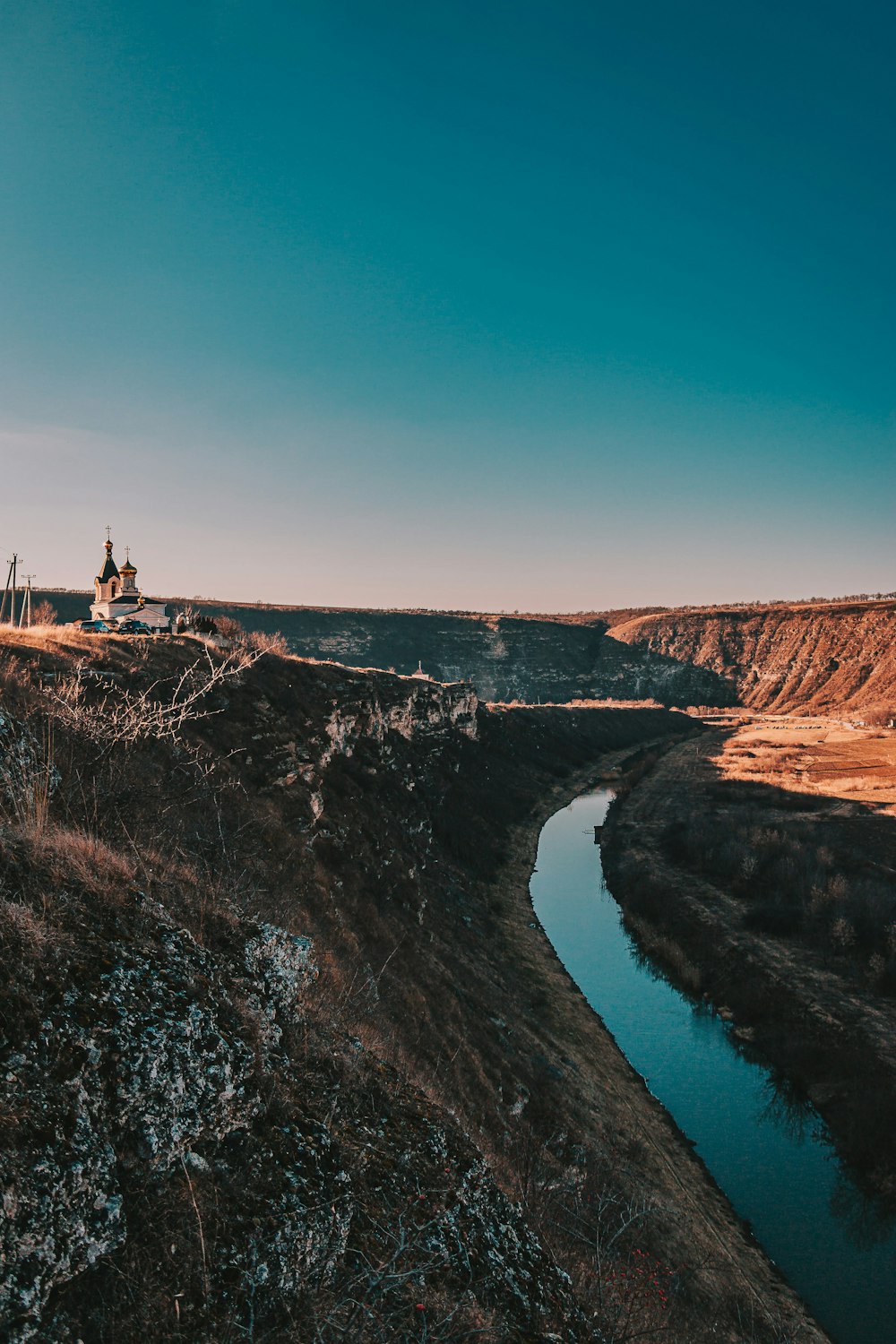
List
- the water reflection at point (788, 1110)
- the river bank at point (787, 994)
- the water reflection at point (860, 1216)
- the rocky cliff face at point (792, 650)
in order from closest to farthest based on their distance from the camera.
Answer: the water reflection at point (860, 1216), the river bank at point (787, 994), the water reflection at point (788, 1110), the rocky cliff face at point (792, 650)

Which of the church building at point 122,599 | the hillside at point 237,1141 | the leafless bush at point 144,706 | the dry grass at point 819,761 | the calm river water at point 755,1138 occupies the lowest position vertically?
the calm river water at point 755,1138

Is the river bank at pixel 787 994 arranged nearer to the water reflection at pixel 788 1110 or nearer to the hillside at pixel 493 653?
the water reflection at pixel 788 1110

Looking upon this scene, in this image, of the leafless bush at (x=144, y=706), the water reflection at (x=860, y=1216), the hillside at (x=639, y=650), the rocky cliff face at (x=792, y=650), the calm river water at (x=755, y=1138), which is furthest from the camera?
the hillside at (x=639, y=650)

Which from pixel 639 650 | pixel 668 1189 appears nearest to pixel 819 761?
pixel 668 1189

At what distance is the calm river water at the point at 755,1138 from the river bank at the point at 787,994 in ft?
2.38

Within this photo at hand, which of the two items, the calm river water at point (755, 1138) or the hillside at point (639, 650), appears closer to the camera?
the calm river water at point (755, 1138)

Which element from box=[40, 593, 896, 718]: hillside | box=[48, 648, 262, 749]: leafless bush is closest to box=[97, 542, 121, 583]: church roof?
box=[48, 648, 262, 749]: leafless bush

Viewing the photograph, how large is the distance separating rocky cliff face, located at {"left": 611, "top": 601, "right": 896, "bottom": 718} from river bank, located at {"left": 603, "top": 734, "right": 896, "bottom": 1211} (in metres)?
74.2

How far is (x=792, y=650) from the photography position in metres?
131

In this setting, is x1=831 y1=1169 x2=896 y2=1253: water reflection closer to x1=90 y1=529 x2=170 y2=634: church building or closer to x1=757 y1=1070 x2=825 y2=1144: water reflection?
x1=757 y1=1070 x2=825 y2=1144: water reflection

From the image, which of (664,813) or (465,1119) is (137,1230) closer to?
(465,1119)

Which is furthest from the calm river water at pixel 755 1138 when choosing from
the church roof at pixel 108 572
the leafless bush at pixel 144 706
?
Answer: the church roof at pixel 108 572

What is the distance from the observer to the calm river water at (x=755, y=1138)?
1431 centimetres

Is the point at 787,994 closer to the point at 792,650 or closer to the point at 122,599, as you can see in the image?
the point at 122,599
